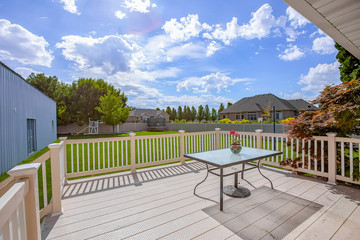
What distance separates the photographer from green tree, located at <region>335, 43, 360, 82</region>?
6.21 metres

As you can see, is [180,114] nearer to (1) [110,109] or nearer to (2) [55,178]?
(1) [110,109]

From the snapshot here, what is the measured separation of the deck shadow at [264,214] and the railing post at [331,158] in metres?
1.16

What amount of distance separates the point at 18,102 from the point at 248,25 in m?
9.47

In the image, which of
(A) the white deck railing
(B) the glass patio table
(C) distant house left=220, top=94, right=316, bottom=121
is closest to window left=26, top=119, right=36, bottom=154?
(B) the glass patio table

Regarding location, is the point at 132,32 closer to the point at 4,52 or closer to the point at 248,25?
the point at 248,25

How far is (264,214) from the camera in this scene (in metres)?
2.19

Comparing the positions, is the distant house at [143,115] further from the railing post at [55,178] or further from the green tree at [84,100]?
the railing post at [55,178]

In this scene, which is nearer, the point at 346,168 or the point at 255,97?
the point at 346,168

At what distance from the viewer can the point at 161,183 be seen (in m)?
3.33

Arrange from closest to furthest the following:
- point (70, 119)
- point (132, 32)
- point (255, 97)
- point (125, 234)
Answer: point (125, 234), point (132, 32), point (70, 119), point (255, 97)

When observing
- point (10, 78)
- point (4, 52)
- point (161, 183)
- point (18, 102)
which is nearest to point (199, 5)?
point (161, 183)

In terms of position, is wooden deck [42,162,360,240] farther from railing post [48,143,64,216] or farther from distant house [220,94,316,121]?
distant house [220,94,316,121]

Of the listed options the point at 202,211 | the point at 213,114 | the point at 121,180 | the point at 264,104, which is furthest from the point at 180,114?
the point at 202,211

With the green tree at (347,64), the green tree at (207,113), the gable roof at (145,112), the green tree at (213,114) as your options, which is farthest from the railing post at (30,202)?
the green tree at (207,113)
